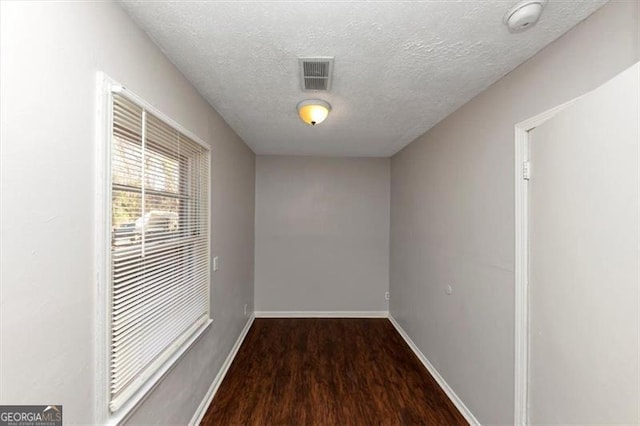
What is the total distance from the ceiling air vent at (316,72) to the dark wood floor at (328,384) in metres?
2.47

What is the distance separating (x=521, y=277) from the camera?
1.50 metres

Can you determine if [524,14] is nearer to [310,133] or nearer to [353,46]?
[353,46]

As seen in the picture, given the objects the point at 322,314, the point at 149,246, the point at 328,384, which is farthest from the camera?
the point at 322,314

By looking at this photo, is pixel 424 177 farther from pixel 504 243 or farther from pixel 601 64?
pixel 601 64

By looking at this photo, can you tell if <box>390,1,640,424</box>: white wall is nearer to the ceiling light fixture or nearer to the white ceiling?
the white ceiling

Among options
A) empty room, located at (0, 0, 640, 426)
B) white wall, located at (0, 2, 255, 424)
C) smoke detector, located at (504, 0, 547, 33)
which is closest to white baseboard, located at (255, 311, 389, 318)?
empty room, located at (0, 0, 640, 426)

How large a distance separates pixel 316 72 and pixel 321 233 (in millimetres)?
2704

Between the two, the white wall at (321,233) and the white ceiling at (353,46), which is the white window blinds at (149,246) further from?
the white wall at (321,233)

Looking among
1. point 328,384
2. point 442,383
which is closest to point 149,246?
point 328,384

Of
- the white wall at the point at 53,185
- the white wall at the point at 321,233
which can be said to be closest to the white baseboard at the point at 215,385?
the white wall at the point at 53,185

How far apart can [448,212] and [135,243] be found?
2.32 m

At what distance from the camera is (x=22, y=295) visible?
753 mm

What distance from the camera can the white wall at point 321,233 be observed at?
3980 mm

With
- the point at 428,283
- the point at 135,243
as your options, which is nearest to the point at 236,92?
the point at 135,243
